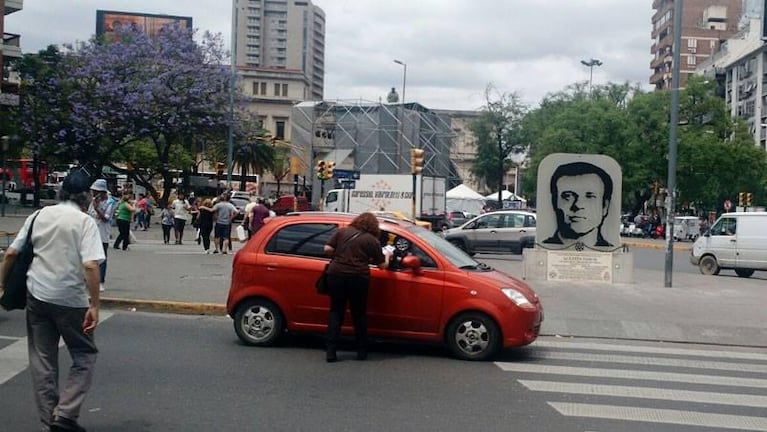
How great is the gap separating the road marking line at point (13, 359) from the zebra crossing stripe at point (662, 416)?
4.91 m

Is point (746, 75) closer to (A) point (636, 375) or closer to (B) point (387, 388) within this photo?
(A) point (636, 375)

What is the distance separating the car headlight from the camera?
977 cm

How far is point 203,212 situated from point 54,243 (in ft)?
59.5

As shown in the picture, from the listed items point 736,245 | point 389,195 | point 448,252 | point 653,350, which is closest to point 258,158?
point 389,195

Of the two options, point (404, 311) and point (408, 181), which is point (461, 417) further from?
point (408, 181)

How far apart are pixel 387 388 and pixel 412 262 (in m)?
1.90

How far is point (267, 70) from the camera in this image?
104 meters

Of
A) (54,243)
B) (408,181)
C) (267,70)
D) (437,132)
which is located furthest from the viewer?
(267,70)

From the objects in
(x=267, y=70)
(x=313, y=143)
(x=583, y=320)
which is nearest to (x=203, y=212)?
(x=583, y=320)

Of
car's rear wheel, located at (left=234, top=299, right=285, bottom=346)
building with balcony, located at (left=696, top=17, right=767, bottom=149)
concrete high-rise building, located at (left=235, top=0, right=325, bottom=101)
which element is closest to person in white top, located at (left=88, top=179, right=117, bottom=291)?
car's rear wheel, located at (left=234, top=299, right=285, bottom=346)

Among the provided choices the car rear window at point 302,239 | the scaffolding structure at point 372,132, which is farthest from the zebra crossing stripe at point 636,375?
the scaffolding structure at point 372,132

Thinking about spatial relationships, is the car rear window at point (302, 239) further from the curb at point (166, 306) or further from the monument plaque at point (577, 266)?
the monument plaque at point (577, 266)

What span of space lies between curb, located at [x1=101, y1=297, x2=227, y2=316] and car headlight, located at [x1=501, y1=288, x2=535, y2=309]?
4.83 metres

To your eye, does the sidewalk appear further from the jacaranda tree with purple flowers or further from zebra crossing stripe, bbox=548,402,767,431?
the jacaranda tree with purple flowers
